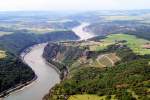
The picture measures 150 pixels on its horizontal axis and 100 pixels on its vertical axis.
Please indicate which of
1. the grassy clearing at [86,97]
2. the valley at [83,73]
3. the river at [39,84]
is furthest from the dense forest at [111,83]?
the river at [39,84]

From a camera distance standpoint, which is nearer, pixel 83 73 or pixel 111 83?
pixel 111 83

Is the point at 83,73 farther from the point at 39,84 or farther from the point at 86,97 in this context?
the point at 86,97

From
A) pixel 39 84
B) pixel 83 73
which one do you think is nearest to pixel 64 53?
pixel 39 84

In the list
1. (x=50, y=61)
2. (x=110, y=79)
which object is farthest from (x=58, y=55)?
(x=110, y=79)

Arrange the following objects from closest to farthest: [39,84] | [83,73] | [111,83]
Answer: [111,83]
[83,73]
[39,84]

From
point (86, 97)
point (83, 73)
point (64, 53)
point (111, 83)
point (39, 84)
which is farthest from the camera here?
point (64, 53)

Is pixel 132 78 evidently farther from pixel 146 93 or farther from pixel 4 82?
pixel 4 82

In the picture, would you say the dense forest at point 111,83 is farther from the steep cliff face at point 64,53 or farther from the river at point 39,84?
the steep cliff face at point 64,53

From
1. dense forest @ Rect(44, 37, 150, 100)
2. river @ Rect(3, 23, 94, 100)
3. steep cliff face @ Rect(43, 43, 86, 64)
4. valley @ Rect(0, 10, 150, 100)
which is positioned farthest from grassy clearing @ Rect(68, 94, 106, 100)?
steep cliff face @ Rect(43, 43, 86, 64)

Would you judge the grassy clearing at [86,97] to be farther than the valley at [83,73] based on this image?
No

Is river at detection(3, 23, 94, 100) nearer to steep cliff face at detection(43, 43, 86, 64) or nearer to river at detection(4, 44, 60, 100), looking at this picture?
river at detection(4, 44, 60, 100)

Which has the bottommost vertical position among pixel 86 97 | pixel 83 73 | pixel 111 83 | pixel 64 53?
pixel 64 53
